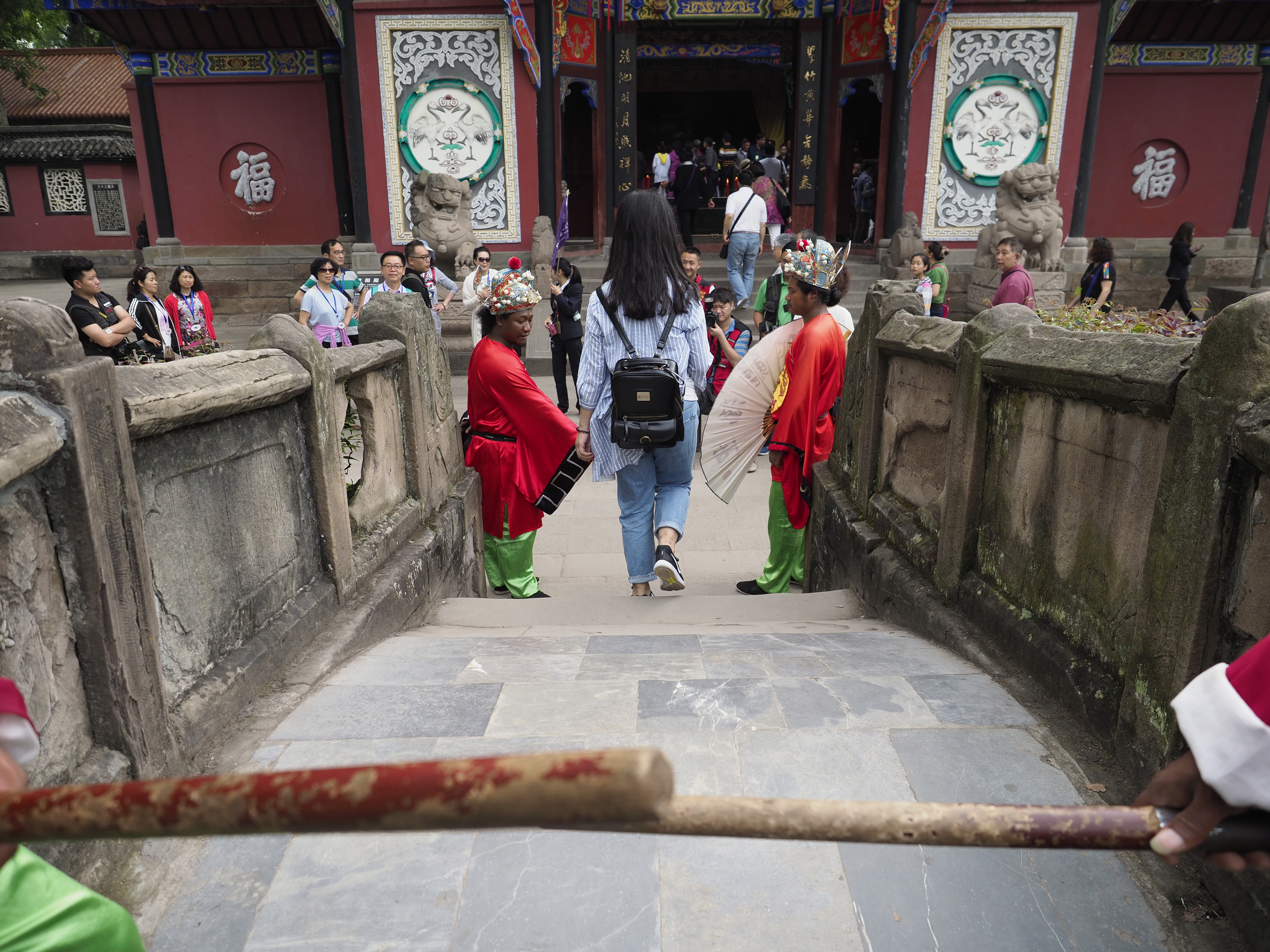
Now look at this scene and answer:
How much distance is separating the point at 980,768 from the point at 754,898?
2.28 ft

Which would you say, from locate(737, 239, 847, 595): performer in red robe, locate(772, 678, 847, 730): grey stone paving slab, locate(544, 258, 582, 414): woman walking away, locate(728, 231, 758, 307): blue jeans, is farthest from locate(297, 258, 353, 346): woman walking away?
locate(772, 678, 847, 730): grey stone paving slab

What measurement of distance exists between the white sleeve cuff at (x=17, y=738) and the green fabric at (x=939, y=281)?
8.11m

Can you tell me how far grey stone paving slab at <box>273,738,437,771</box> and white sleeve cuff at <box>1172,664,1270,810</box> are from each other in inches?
60.3

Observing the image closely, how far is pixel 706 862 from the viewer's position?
1687 mm

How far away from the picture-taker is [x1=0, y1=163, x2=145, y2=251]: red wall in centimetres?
1909

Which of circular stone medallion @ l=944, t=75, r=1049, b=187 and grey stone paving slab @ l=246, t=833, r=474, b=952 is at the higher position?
circular stone medallion @ l=944, t=75, r=1049, b=187

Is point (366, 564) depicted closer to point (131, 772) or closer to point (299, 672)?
point (299, 672)

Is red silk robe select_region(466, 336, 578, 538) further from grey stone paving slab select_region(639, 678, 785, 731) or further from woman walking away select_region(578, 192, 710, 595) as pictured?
grey stone paving slab select_region(639, 678, 785, 731)

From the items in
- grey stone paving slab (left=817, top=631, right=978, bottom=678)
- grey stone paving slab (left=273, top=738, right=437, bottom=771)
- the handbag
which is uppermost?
the handbag

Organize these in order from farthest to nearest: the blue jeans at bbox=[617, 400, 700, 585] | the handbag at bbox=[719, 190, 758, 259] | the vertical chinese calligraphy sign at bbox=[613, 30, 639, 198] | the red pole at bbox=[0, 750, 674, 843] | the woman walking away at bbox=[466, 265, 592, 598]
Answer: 1. the vertical chinese calligraphy sign at bbox=[613, 30, 639, 198]
2. the handbag at bbox=[719, 190, 758, 259]
3. the woman walking away at bbox=[466, 265, 592, 598]
4. the blue jeans at bbox=[617, 400, 700, 585]
5. the red pole at bbox=[0, 750, 674, 843]

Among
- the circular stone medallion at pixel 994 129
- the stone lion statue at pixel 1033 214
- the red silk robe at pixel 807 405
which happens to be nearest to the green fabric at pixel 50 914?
the red silk robe at pixel 807 405

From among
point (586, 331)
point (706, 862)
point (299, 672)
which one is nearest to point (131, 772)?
point (299, 672)

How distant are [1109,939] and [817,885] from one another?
1.64 feet

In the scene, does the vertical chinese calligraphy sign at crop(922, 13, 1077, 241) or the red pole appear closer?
the red pole
